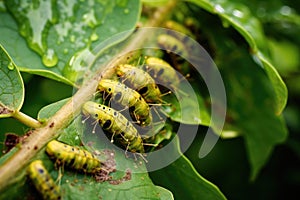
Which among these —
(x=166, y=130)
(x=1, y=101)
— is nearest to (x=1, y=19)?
(x=1, y=101)

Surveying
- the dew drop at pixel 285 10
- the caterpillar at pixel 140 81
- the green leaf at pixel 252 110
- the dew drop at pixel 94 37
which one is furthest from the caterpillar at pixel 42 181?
the dew drop at pixel 285 10

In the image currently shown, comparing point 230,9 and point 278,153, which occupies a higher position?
point 230,9

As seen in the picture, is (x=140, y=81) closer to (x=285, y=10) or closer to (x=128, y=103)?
(x=128, y=103)

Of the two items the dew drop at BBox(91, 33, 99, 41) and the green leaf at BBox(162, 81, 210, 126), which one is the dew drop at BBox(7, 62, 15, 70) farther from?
the green leaf at BBox(162, 81, 210, 126)

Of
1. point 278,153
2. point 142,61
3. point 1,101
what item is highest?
point 1,101

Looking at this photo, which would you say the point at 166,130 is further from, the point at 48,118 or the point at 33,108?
the point at 33,108

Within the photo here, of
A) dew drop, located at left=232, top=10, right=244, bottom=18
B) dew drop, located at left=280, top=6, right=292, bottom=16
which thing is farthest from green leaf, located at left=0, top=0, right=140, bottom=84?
dew drop, located at left=280, top=6, right=292, bottom=16
